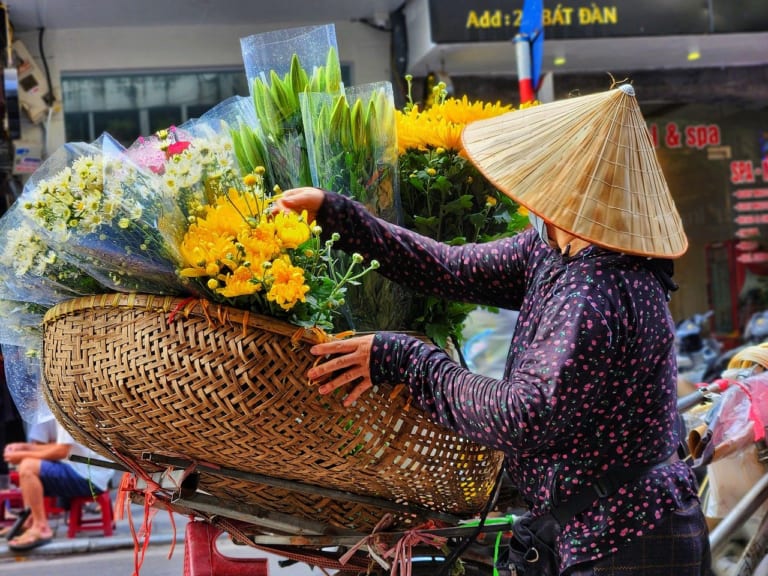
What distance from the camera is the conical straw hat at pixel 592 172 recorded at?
181 centimetres

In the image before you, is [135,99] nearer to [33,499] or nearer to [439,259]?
[33,499]

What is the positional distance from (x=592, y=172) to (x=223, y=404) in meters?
0.85

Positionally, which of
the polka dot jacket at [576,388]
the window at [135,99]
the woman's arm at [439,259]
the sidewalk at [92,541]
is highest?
the window at [135,99]

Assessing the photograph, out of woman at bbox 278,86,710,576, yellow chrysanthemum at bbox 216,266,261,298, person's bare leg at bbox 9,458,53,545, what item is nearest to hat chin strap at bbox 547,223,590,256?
woman at bbox 278,86,710,576

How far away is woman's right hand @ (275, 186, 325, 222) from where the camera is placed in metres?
1.95

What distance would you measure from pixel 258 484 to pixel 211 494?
120 mm

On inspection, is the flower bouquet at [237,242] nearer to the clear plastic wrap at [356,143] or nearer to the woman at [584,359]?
the woman at [584,359]

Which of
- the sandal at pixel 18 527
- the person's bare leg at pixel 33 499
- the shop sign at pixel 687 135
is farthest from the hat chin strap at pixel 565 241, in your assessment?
the shop sign at pixel 687 135

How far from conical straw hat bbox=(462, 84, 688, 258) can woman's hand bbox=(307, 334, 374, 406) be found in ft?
1.41

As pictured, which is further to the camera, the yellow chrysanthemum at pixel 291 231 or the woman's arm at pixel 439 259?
the woman's arm at pixel 439 259

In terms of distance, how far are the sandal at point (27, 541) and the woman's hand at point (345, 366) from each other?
5.31 metres

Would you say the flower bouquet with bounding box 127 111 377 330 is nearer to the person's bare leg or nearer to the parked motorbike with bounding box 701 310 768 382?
the person's bare leg

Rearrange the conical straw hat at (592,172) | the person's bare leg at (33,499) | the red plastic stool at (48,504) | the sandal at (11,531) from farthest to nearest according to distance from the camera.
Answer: the red plastic stool at (48,504)
the sandal at (11,531)
the person's bare leg at (33,499)
the conical straw hat at (592,172)

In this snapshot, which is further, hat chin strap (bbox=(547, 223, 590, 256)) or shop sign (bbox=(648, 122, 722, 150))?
shop sign (bbox=(648, 122, 722, 150))
